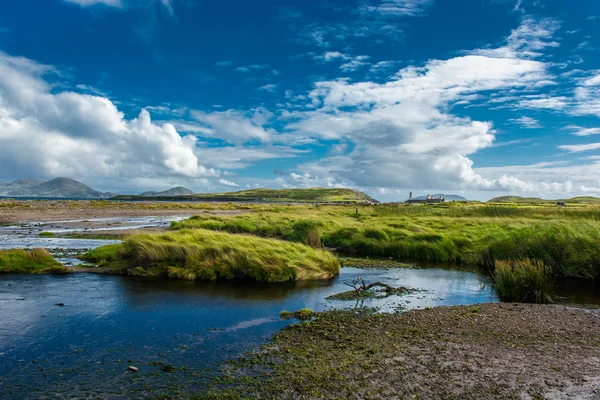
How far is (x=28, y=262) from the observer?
67.4 ft

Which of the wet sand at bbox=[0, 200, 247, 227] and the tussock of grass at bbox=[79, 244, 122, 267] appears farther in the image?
the wet sand at bbox=[0, 200, 247, 227]

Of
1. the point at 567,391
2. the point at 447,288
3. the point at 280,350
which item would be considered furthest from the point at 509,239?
the point at 280,350

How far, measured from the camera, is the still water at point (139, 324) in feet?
28.3

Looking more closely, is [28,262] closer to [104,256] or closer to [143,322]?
[104,256]

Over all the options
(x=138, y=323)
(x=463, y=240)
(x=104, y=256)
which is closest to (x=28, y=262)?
(x=104, y=256)

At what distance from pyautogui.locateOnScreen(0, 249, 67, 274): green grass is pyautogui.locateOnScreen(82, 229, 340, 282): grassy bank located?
7.59 ft

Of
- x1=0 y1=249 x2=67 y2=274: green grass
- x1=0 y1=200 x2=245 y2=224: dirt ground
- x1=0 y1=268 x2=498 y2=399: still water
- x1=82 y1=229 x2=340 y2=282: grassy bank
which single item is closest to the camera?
x1=0 y1=268 x2=498 y2=399: still water

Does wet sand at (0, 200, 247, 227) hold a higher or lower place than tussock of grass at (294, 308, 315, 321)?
higher

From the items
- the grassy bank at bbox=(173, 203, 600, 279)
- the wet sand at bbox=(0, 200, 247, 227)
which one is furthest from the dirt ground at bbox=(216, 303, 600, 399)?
the wet sand at bbox=(0, 200, 247, 227)

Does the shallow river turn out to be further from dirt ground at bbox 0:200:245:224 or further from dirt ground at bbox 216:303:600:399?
dirt ground at bbox 0:200:245:224

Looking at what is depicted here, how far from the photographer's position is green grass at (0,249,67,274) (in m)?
20.0

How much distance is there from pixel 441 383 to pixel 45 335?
1067 cm

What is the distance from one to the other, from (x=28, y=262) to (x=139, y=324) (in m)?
12.2

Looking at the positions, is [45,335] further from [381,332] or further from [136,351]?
[381,332]
